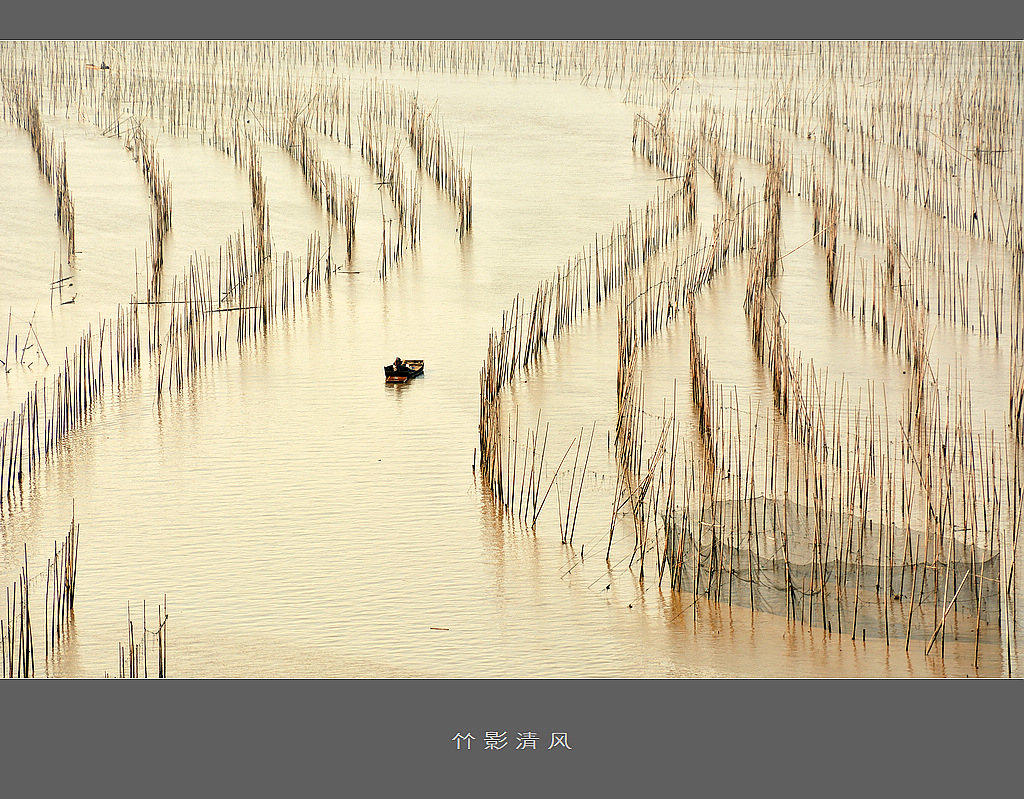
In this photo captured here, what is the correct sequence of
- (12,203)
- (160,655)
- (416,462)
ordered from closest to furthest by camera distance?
(160,655), (416,462), (12,203)

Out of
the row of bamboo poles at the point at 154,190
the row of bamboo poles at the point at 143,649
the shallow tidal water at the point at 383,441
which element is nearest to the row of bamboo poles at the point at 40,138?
the shallow tidal water at the point at 383,441

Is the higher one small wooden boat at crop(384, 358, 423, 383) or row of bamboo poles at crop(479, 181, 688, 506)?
row of bamboo poles at crop(479, 181, 688, 506)

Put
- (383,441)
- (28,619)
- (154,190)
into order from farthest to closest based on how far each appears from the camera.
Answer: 1. (154,190)
2. (383,441)
3. (28,619)

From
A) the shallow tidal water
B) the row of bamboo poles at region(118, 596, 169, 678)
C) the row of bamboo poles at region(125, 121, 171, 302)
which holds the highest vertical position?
the row of bamboo poles at region(125, 121, 171, 302)

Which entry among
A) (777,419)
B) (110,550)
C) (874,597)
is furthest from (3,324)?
(874,597)

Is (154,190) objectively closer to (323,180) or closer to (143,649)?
(323,180)

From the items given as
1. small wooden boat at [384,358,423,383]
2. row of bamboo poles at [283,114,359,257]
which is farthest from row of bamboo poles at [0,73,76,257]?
small wooden boat at [384,358,423,383]

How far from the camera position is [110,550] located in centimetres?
237

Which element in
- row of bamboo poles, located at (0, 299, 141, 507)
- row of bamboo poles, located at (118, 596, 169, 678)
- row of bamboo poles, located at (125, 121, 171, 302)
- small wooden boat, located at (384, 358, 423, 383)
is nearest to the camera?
row of bamboo poles, located at (118, 596, 169, 678)

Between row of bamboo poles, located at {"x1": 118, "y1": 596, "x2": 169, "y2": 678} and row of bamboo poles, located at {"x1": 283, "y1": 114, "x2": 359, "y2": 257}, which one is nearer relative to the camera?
row of bamboo poles, located at {"x1": 118, "y1": 596, "x2": 169, "y2": 678}

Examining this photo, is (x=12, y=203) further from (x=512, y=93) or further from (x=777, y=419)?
(x=777, y=419)

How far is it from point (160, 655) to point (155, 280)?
806mm

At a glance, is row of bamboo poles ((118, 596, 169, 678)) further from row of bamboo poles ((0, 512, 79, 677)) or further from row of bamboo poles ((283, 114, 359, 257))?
row of bamboo poles ((283, 114, 359, 257))

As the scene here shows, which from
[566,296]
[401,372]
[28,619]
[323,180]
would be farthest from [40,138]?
[566,296]
